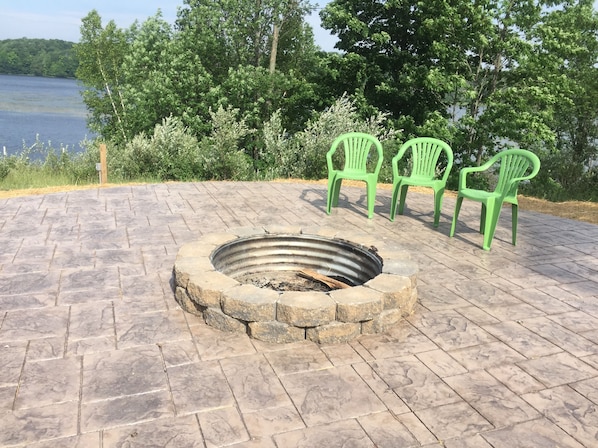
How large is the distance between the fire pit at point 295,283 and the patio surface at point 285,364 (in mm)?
101

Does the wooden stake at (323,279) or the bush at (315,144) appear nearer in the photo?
the wooden stake at (323,279)

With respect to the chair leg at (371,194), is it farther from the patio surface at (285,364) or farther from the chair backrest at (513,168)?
the chair backrest at (513,168)

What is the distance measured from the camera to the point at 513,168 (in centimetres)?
486

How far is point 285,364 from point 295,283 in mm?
1306

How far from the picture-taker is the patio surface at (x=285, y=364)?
2.06 metres

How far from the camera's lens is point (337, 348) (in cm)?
280

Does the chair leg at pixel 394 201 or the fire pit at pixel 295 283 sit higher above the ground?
the chair leg at pixel 394 201

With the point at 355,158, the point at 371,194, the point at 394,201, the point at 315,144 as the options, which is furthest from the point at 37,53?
the point at 394,201

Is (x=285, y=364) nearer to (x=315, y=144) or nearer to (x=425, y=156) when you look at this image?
(x=425, y=156)

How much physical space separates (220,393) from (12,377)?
1071mm

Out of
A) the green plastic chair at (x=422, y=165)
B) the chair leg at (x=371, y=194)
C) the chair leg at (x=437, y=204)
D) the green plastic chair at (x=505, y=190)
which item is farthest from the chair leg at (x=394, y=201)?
the green plastic chair at (x=505, y=190)

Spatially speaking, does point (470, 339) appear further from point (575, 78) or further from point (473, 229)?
point (575, 78)

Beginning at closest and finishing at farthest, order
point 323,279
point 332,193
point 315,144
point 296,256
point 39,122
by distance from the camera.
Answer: point 323,279, point 296,256, point 332,193, point 315,144, point 39,122

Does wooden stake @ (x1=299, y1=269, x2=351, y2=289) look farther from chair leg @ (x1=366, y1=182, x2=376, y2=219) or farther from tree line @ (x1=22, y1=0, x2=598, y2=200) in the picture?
tree line @ (x1=22, y1=0, x2=598, y2=200)
